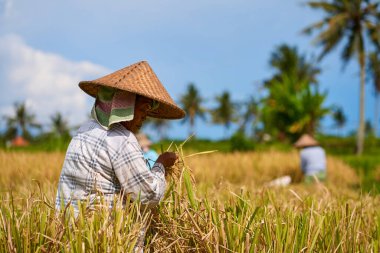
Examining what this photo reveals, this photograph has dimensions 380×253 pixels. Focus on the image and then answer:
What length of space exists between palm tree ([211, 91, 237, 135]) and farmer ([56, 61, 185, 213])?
53.1m

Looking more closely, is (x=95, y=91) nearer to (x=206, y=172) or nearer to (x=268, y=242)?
(x=268, y=242)

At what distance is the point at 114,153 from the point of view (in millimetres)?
2178

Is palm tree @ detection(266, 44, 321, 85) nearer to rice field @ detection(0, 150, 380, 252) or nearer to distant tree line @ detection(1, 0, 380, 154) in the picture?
distant tree line @ detection(1, 0, 380, 154)

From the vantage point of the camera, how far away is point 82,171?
2244 millimetres

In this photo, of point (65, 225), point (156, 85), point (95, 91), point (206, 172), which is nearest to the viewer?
point (65, 225)

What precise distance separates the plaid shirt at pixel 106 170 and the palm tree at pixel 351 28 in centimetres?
2855

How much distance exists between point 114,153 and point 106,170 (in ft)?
0.36

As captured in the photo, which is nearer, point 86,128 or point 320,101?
point 86,128

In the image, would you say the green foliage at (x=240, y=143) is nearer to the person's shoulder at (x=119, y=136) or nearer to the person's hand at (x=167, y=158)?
the person's hand at (x=167, y=158)

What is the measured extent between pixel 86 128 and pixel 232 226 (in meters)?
0.84

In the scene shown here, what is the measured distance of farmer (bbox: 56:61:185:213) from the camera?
218 cm

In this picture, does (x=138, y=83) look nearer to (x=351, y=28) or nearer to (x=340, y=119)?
(x=351, y=28)

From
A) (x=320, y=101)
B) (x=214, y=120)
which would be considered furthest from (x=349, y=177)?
(x=214, y=120)

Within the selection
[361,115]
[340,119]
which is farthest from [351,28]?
[340,119]
